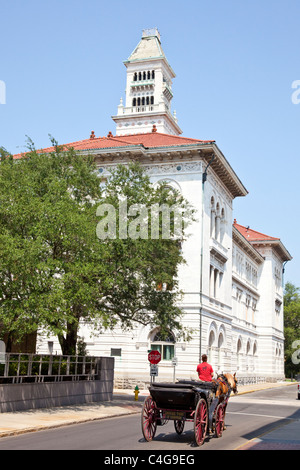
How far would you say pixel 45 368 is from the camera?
69.9 ft

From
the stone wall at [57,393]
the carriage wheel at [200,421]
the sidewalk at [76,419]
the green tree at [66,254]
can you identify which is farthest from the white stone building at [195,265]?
the carriage wheel at [200,421]

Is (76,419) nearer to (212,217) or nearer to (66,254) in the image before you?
(66,254)

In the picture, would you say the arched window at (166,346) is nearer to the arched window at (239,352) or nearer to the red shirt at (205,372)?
the arched window at (239,352)

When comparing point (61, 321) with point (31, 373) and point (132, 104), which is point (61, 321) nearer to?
point (31, 373)

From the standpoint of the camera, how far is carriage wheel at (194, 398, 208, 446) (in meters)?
12.0

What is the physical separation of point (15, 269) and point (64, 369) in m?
6.01

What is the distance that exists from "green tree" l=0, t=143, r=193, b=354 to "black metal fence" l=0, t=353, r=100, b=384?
3.03ft

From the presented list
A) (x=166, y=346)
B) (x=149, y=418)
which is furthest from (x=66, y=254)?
(x=166, y=346)

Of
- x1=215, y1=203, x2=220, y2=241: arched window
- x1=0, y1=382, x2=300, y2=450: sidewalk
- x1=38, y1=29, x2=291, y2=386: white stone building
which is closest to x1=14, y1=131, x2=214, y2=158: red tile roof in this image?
x1=38, y1=29, x2=291, y2=386: white stone building

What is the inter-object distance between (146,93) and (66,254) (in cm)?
6545

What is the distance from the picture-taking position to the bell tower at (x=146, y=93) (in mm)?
81562

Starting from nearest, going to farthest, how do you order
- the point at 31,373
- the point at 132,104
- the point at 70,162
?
the point at 31,373, the point at 70,162, the point at 132,104
